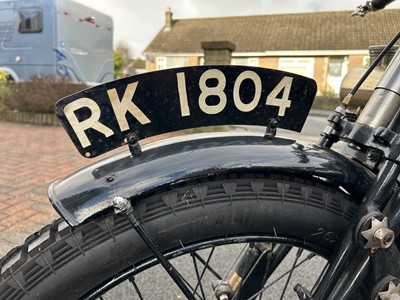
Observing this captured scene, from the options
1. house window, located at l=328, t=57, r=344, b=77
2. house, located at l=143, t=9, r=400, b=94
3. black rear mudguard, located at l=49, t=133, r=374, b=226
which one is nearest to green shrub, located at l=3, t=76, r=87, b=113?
black rear mudguard, located at l=49, t=133, r=374, b=226

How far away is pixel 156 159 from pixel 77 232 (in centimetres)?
21

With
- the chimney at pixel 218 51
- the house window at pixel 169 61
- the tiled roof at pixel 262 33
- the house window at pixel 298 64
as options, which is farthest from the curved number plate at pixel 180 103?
the house window at pixel 169 61

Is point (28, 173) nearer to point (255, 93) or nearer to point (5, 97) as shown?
point (255, 93)

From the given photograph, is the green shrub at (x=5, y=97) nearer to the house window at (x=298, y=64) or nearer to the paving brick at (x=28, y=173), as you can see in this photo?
the paving brick at (x=28, y=173)

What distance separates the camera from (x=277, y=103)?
2.73 feet

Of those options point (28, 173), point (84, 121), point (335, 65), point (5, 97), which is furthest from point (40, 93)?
point (335, 65)

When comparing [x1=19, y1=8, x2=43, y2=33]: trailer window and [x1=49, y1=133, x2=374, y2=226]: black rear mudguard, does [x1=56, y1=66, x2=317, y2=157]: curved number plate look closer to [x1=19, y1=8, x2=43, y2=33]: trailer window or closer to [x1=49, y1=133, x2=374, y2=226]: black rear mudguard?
[x1=49, y1=133, x2=374, y2=226]: black rear mudguard

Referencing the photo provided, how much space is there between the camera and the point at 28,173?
368cm

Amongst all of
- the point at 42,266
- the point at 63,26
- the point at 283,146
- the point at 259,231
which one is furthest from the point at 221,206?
the point at 63,26

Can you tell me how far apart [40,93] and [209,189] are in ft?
24.0

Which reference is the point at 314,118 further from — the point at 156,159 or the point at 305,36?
the point at 305,36

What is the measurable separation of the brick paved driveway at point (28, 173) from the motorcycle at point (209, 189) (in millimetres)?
1685

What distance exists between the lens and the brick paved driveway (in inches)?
97.3

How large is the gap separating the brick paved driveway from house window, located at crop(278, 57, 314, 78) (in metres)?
14.8
